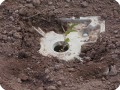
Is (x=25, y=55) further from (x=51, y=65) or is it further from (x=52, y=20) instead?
(x=52, y=20)

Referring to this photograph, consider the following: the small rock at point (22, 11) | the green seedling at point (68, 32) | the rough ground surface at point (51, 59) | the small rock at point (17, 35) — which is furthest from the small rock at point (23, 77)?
the small rock at point (22, 11)

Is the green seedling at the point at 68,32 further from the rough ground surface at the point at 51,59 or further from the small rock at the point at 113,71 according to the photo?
the small rock at the point at 113,71

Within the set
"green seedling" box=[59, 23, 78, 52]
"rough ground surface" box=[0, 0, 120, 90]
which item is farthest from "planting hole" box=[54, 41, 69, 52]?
"rough ground surface" box=[0, 0, 120, 90]

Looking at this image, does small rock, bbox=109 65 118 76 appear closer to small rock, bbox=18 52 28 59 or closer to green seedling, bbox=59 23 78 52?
green seedling, bbox=59 23 78 52

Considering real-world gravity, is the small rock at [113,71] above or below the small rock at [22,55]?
above

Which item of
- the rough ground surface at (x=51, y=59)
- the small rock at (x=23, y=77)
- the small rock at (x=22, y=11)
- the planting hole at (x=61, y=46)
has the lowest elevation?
the planting hole at (x=61, y=46)

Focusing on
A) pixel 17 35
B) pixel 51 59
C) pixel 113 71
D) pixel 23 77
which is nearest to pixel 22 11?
pixel 17 35

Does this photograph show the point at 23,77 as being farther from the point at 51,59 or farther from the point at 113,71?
the point at 113,71
